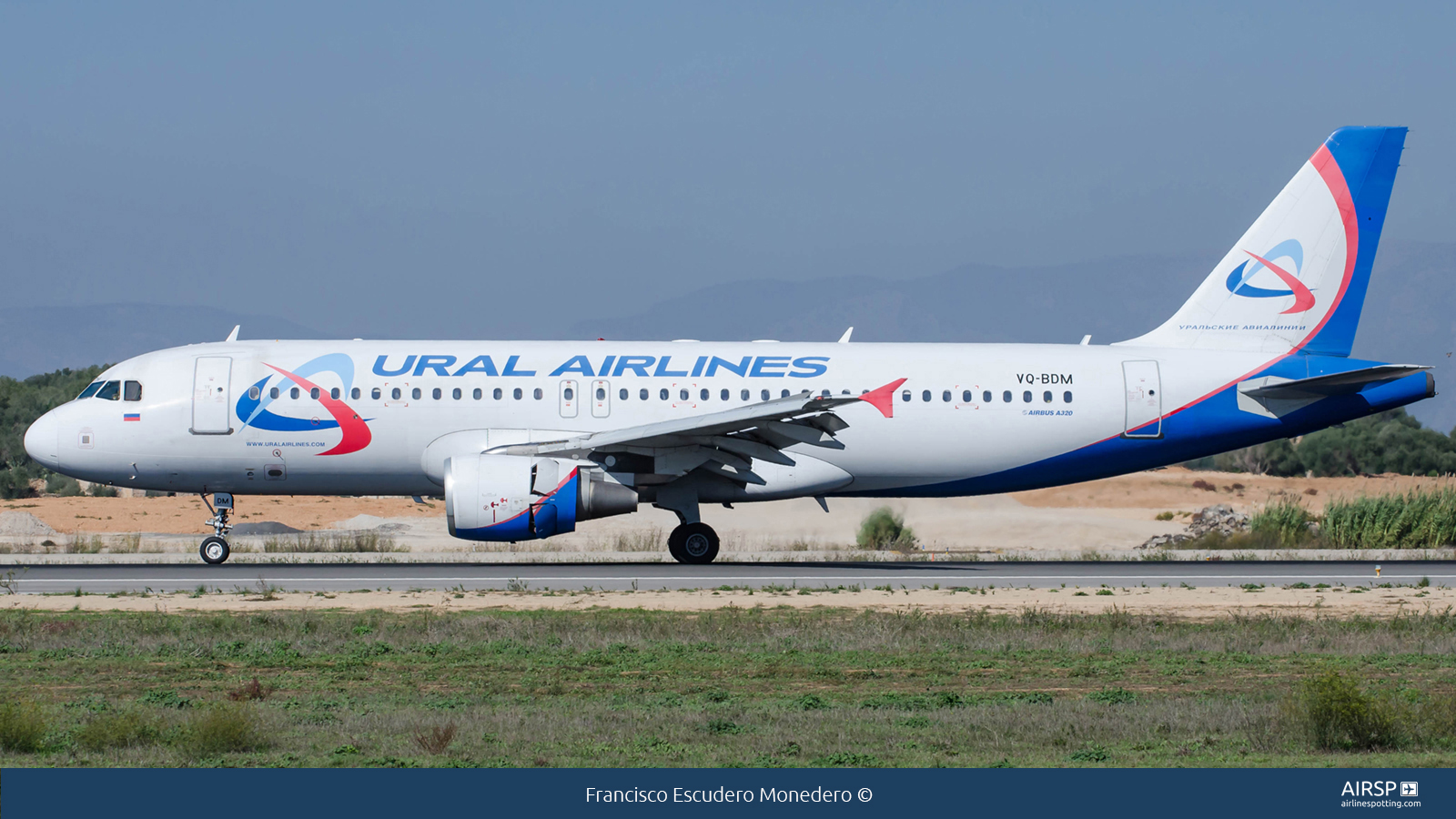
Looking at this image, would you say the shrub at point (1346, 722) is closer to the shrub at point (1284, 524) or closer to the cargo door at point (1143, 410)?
the cargo door at point (1143, 410)

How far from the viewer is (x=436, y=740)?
34.6 ft

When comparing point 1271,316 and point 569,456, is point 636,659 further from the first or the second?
point 1271,316

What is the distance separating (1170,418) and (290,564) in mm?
16990

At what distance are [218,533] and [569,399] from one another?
707cm

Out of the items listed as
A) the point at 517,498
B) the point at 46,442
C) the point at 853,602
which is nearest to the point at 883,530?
the point at 517,498

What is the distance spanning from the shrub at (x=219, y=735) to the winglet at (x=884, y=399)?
699 inches

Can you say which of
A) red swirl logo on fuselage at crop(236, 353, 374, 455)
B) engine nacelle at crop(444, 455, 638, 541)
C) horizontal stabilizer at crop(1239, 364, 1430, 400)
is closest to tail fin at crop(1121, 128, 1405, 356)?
horizontal stabilizer at crop(1239, 364, 1430, 400)

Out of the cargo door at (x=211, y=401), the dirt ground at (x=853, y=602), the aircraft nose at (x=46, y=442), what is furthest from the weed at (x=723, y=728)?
the aircraft nose at (x=46, y=442)

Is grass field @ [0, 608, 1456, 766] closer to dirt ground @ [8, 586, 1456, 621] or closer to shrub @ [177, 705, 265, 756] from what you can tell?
shrub @ [177, 705, 265, 756]

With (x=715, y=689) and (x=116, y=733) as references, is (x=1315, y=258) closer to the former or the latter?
(x=715, y=689)

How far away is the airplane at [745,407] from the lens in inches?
1027

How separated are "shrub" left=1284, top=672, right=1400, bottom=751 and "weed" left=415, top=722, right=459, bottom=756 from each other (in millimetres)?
6509

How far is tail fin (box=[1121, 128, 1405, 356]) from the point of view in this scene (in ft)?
95.3

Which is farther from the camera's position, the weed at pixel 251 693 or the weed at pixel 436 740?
the weed at pixel 251 693
